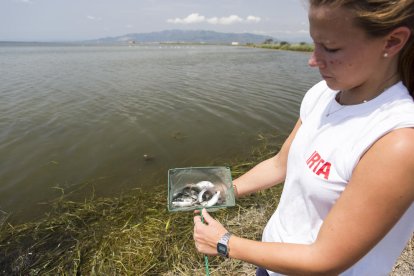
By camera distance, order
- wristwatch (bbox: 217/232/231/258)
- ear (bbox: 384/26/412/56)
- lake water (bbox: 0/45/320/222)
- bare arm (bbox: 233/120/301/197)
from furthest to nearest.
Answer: lake water (bbox: 0/45/320/222) < bare arm (bbox: 233/120/301/197) < wristwatch (bbox: 217/232/231/258) < ear (bbox: 384/26/412/56)

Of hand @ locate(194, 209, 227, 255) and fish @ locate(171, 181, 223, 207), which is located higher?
hand @ locate(194, 209, 227, 255)

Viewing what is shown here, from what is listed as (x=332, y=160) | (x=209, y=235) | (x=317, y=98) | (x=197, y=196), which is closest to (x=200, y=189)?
(x=197, y=196)

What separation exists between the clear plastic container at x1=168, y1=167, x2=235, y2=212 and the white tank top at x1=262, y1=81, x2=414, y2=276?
21.5 inches

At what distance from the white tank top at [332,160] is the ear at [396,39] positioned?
14 centimetres

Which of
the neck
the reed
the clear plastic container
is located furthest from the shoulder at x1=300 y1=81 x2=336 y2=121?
the reed

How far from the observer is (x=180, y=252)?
398 centimetres

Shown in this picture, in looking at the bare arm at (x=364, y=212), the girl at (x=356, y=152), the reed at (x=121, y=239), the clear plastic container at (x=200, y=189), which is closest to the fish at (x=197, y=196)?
the clear plastic container at (x=200, y=189)

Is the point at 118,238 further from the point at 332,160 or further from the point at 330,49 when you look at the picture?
the point at 330,49

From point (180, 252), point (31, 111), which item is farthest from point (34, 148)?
point (180, 252)

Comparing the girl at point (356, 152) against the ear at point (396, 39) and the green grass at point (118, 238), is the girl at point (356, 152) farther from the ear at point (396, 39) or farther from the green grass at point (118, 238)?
the green grass at point (118, 238)

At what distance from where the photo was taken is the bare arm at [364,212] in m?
0.96

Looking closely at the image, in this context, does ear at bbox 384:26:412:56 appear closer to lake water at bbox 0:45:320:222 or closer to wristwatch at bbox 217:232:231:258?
wristwatch at bbox 217:232:231:258

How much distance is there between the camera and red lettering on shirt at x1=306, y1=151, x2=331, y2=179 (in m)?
1.20

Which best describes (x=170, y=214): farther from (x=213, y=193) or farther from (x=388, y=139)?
(x=388, y=139)
